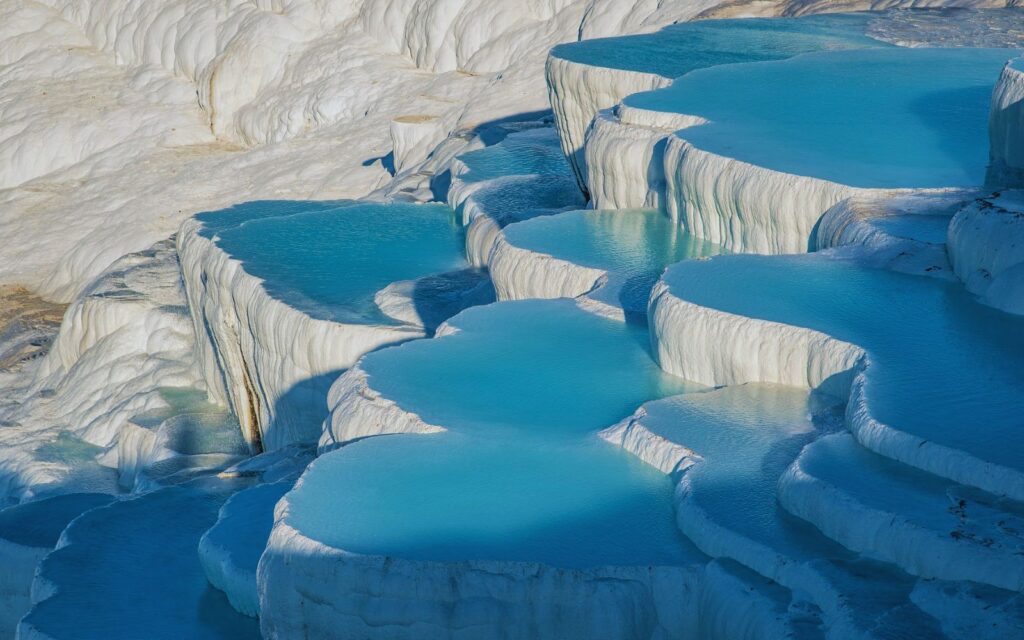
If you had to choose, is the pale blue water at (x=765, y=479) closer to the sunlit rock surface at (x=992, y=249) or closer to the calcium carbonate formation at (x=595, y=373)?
the calcium carbonate formation at (x=595, y=373)

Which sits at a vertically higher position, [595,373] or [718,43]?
[718,43]

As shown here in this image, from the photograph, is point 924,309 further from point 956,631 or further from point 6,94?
point 6,94

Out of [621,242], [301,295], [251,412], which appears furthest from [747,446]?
[251,412]

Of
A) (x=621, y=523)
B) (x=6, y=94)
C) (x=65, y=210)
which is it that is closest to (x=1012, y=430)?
(x=621, y=523)

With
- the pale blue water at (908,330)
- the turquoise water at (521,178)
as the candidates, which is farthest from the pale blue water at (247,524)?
the turquoise water at (521,178)

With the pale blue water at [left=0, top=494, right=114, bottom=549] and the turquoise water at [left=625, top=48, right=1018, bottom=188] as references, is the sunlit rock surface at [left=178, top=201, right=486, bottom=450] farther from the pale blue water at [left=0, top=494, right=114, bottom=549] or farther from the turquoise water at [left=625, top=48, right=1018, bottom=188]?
the turquoise water at [left=625, top=48, right=1018, bottom=188]

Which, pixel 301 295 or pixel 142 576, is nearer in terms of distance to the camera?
pixel 142 576

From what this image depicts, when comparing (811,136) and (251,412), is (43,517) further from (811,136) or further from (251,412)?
(811,136)
